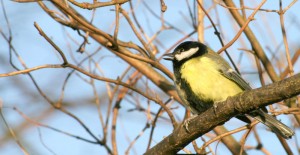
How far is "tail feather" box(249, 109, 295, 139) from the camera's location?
9.64 feet

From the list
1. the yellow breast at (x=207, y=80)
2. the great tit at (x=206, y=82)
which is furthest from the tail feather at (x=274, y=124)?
the yellow breast at (x=207, y=80)

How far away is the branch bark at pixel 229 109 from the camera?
7.02 feet

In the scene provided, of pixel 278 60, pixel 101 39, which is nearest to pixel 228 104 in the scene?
pixel 278 60

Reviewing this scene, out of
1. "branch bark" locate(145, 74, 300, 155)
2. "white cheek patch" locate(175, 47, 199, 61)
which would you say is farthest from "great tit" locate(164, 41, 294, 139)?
"branch bark" locate(145, 74, 300, 155)

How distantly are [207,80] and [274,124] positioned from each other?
19.5 inches

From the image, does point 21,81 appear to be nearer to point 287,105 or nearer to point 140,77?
point 140,77

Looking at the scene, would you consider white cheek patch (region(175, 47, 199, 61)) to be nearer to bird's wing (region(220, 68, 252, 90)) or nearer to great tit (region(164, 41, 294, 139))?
great tit (region(164, 41, 294, 139))

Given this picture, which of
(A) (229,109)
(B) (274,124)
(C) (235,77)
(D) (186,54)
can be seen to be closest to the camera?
(A) (229,109)

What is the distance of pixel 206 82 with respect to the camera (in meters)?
3.23

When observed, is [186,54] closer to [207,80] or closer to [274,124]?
[207,80]

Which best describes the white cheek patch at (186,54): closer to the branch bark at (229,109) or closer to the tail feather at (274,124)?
the tail feather at (274,124)

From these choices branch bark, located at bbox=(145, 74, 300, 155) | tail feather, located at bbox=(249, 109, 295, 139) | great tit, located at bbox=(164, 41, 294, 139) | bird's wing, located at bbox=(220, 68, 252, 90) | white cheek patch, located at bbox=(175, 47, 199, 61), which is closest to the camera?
branch bark, located at bbox=(145, 74, 300, 155)

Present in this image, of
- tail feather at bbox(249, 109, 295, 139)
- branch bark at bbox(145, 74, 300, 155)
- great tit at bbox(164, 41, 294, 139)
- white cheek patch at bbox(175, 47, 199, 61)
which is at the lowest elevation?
branch bark at bbox(145, 74, 300, 155)

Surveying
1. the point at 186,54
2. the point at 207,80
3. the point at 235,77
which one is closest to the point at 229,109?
the point at 207,80
